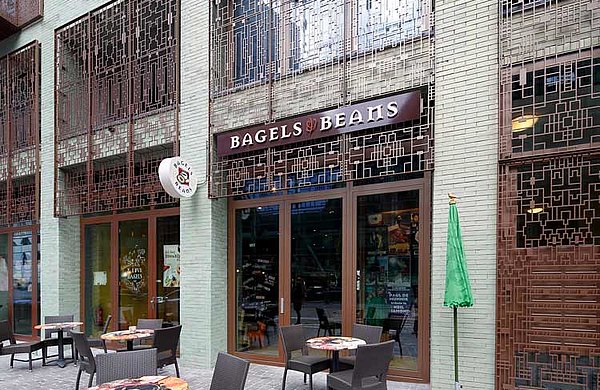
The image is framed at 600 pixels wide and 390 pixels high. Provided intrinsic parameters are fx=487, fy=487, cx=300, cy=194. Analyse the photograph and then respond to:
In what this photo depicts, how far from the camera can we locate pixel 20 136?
41.5ft

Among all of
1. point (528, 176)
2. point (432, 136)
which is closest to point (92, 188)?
point (432, 136)

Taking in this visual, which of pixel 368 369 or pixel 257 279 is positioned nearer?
pixel 368 369

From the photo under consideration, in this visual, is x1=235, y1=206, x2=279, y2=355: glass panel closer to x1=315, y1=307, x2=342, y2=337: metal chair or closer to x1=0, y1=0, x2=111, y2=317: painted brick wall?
x1=315, y1=307, x2=342, y2=337: metal chair

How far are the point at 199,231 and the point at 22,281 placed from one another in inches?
269

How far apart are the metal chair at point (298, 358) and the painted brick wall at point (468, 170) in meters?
1.48

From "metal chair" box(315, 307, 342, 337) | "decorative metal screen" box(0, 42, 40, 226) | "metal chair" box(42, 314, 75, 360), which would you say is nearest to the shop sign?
"metal chair" box(42, 314, 75, 360)

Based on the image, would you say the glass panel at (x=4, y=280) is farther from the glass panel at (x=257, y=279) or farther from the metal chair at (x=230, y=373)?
the metal chair at (x=230, y=373)

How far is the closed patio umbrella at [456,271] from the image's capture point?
5.55 m

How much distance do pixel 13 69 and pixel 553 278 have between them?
44.2 ft

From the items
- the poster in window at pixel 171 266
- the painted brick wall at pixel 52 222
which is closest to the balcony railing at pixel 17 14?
the painted brick wall at pixel 52 222

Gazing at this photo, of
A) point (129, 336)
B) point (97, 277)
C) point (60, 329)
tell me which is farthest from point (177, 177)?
point (97, 277)

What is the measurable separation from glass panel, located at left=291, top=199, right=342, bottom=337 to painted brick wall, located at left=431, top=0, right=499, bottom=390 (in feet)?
6.35

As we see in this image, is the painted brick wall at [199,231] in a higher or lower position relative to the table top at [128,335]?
higher

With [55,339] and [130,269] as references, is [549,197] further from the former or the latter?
[55,339]
